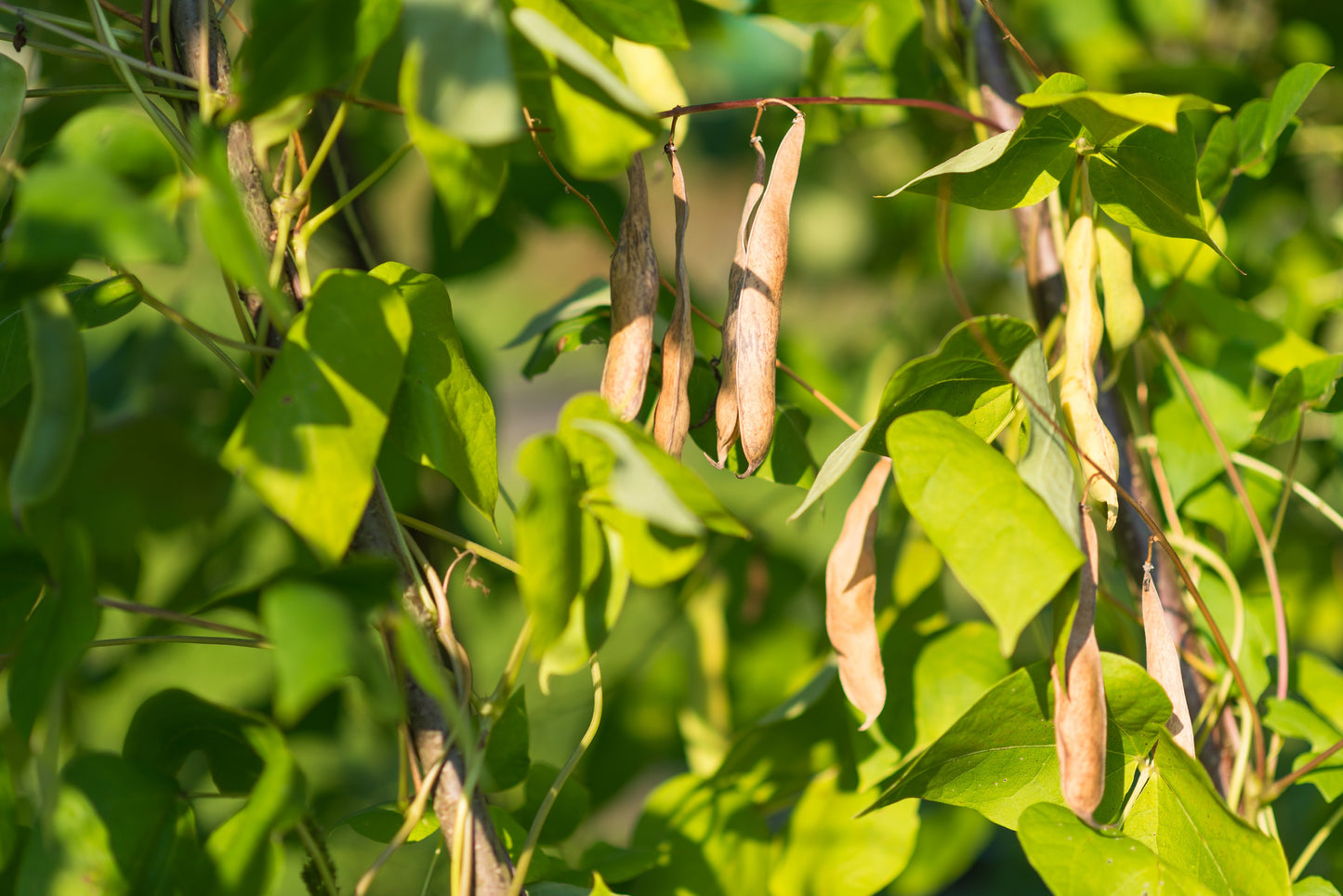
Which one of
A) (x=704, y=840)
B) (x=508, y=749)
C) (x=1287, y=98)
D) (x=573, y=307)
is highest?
(x=1287, y=98)

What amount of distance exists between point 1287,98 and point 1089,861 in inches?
12.2

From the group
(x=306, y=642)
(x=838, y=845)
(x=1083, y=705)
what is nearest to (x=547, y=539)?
(x=306, y=642)

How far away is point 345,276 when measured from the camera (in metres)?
0.26

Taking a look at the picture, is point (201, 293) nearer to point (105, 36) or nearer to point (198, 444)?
point (198, 444)

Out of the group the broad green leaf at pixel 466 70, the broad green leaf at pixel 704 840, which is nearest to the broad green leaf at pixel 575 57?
the broad green leaf at pixel 466 70

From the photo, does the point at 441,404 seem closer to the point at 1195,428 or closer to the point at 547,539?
the point at 547,539

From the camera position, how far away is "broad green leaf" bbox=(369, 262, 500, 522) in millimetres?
298

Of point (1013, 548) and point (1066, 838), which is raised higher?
point (1013, 548)

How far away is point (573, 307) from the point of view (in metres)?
0.44

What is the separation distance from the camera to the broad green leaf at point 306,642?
0.66ft

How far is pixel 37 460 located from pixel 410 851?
2.16 ft

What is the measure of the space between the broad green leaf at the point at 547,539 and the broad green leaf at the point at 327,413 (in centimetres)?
4

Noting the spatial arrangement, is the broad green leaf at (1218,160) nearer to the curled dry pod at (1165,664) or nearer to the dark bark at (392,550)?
the curled dry pod at (1165,664)

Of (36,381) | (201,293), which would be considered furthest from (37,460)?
(201,293)
